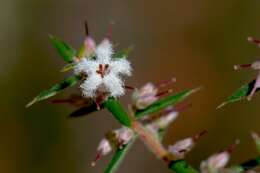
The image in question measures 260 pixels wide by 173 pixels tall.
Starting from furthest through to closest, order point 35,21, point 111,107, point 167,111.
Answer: point 35,21, point 167,111, point 111,107

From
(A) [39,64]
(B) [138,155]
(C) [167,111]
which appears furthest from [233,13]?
(C) [167,111]

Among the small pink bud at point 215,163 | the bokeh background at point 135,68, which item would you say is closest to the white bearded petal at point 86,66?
the small pink bud at point 215,163

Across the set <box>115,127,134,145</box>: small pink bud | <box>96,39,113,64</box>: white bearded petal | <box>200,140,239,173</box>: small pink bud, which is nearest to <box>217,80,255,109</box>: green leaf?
<box>200,140,239,173</box>: small pink bud

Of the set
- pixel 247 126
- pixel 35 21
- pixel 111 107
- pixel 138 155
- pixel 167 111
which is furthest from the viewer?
pixel 35 21

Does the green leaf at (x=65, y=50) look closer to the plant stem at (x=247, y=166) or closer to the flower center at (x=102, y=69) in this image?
the flower center at (x=102, y=69)

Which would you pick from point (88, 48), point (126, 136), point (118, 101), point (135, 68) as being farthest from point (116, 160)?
point (135, 68)

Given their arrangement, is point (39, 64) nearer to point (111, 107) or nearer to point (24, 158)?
point (24, 158)

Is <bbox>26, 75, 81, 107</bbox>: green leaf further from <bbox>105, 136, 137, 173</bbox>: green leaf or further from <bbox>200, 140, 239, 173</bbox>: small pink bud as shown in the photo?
<bbox>200, 140, 239, 173</bbox>: small pink bud
